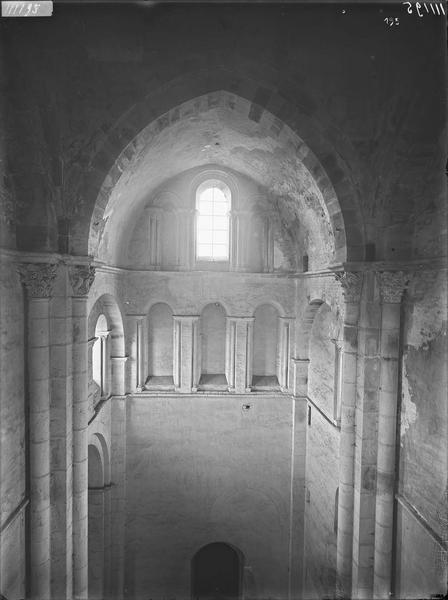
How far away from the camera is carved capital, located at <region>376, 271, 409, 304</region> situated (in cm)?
734

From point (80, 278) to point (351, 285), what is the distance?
5.14 metres

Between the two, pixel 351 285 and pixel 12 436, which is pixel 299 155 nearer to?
pixel 351 285

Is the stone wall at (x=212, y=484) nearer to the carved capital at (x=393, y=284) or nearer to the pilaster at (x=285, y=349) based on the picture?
the pilaster at (x=285, y=349)

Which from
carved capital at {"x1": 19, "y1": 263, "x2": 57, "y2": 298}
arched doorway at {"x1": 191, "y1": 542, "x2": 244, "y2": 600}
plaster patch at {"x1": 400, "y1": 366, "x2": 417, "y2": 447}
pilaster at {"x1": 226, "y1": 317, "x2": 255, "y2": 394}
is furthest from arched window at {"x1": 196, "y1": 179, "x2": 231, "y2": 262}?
arched doorway at {"x1": 191, "y1": 542, "x2": 244, "y2": 600}

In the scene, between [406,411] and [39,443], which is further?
[406,411]

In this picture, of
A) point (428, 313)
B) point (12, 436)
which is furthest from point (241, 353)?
point (12, 436)

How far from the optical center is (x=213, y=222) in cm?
1283

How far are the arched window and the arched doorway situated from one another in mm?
9644

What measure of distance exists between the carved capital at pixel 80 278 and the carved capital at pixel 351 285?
4.89m

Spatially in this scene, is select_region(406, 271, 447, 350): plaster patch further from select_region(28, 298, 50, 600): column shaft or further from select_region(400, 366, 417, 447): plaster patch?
select_region(28, 298, 50, 600): column shaft

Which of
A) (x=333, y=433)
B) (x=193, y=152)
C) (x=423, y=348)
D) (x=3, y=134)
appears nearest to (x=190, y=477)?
(x=333, y=433)

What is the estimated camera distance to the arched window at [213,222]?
12.8 metres

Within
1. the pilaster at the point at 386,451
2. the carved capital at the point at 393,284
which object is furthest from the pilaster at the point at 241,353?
the carved capital at the point at 393,284

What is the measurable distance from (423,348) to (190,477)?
8896 mm
